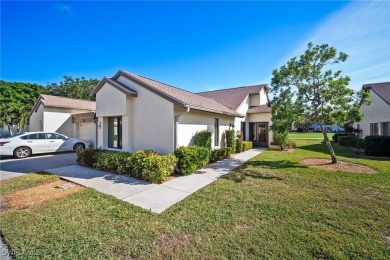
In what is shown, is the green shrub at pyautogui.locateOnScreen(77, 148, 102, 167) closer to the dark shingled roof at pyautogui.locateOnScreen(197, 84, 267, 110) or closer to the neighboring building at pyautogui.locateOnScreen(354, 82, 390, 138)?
the dark shingled roof at pyautogui.locateOnScreen(197, 84, 267, 110)

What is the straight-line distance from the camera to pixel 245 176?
7.53m

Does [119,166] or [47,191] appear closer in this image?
[47,191]

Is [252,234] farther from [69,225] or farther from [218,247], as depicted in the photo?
[69,225]

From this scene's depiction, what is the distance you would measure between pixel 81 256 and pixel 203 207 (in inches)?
108

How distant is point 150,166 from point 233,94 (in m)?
14.9

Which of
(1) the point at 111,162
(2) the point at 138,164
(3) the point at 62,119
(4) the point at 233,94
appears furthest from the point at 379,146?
A: (3) the point at 62,119

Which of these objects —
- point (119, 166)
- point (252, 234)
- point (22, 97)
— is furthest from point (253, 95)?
point (22, 97)

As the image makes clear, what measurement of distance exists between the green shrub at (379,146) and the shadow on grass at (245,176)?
33.2 feet

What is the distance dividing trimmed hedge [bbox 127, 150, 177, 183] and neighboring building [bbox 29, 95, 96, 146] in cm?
1071

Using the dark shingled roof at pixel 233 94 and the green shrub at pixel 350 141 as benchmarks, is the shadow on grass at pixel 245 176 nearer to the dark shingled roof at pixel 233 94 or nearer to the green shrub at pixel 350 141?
the dark shingled roof at pixel 233 94

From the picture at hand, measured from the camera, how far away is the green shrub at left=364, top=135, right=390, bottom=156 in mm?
11883

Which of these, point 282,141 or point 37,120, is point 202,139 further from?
point 37,120

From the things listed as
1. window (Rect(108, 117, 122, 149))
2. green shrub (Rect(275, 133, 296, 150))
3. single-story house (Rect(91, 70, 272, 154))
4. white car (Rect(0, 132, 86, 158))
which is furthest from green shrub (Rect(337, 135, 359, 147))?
white car (Rect(0, 132, 86, 158))

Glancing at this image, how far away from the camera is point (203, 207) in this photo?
15.5 ft
